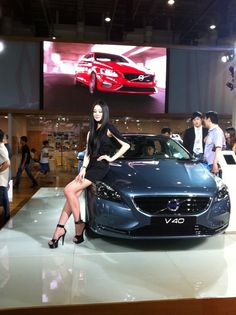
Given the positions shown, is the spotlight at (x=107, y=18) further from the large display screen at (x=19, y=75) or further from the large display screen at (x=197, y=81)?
the large display screen at (x=19, y=75)

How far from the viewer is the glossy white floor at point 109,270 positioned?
9.93ft

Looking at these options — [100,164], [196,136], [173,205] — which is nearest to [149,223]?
[173,205]

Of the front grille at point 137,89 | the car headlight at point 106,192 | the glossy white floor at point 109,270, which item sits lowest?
the glossy white floor at point 109,270

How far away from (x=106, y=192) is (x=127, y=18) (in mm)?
11885

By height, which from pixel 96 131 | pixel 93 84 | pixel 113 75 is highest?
pixel 113 75

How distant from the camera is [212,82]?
13328 millimetres

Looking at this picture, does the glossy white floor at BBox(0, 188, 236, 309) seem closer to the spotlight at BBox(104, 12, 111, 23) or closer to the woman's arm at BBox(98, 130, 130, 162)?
the woman's arm at BBox(98, 130, 130, 162)

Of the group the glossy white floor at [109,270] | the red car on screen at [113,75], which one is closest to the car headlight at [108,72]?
the red car on screen at [113,75]

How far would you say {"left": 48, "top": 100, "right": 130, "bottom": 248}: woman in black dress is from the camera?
13.5ft

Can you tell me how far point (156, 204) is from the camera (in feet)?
12.8

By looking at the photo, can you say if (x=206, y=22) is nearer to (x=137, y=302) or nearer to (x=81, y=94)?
(x=81, y=94)

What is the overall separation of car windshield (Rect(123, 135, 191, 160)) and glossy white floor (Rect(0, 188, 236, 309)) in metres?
1.16

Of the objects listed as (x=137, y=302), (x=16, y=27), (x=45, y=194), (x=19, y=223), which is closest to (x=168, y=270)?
(x=137, y=302)

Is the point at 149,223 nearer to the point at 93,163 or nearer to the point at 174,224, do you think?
the point at 174,224
